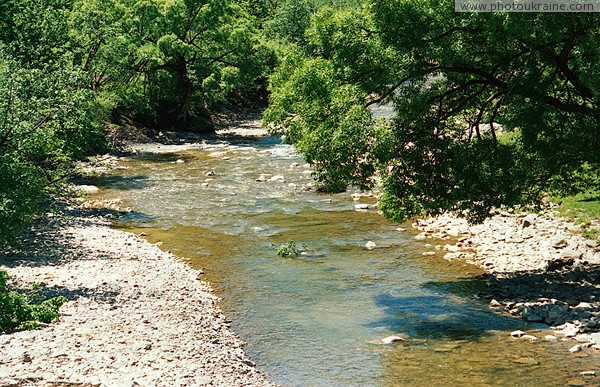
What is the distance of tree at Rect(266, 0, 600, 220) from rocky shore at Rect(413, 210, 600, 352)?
2108 mm

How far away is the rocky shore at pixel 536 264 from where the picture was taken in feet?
49.5

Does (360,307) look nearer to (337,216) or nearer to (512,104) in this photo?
(512,104)

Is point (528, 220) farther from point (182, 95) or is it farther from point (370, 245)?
point (182, 95)

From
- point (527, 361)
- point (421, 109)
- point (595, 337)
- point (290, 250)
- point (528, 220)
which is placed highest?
point (421, 109)

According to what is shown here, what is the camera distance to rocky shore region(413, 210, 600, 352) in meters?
15.1

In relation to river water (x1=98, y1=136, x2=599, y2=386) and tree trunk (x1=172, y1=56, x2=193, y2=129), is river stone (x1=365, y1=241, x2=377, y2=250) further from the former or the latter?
tree trunk (x1=172, y1=56, x2=193, y2=129)

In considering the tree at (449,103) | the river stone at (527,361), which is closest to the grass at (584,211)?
the tree at (449,103)

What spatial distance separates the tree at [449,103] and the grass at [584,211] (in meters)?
3.52

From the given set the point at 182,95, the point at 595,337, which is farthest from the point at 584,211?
the point at 182,95

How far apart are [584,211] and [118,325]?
14.5 m

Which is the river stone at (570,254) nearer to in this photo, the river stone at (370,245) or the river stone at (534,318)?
the river stone at (534,318)

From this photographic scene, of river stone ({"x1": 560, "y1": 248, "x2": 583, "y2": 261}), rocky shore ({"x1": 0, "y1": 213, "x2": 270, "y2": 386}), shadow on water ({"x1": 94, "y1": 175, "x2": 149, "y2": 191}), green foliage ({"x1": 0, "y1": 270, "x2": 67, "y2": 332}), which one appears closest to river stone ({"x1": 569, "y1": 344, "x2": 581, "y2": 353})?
river stone ({"x1": 560, "y1": 248, "x2": 583, "y2": 261})

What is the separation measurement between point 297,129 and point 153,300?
5353 millimetres

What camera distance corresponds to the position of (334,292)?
17.8 meters
